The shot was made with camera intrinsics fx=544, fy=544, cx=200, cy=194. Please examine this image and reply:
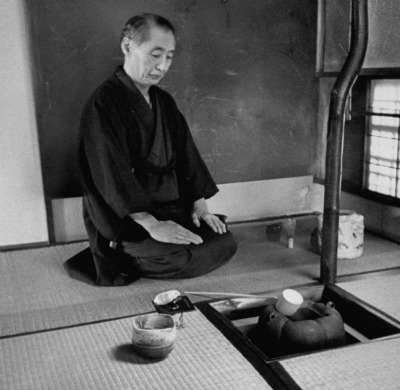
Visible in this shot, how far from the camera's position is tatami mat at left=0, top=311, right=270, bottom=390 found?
183cm

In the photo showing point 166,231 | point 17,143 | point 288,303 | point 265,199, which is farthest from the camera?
point 265,199

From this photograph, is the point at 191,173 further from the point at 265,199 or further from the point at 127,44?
the point at 265,199

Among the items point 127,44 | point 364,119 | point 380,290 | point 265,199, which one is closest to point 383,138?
point 364,119

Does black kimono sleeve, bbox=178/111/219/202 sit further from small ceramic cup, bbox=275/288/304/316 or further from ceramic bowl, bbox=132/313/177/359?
ceramic bowl, bbox=132/313/177/359

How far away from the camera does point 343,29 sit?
4.33 m

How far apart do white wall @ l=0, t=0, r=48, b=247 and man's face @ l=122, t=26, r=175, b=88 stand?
0.94 m

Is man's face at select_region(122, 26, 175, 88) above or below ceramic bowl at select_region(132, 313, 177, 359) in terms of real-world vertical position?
Result: above

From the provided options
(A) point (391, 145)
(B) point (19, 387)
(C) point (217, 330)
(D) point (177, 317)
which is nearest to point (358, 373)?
(C) point (217, 330)

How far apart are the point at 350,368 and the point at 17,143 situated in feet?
9.25

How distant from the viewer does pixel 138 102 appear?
332 centimetres

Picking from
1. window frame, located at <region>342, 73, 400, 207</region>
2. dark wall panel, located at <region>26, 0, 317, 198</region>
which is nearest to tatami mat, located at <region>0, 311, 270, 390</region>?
dark wall panel, located at <region>26, 0, 317, 198</region>

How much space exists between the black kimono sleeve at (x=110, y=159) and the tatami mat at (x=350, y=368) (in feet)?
4.91

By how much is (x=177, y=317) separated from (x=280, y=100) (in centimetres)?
282

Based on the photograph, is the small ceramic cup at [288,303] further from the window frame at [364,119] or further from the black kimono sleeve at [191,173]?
the window frame at [364,119]
